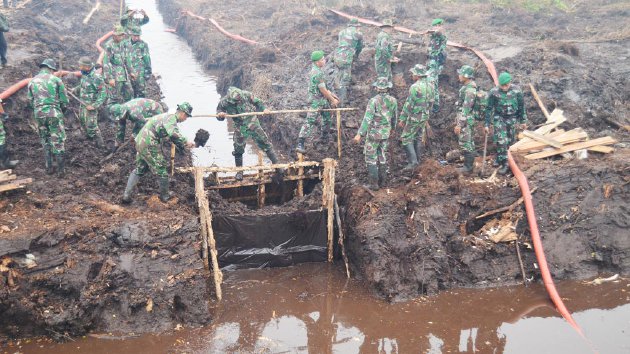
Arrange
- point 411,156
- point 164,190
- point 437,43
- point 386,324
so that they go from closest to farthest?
point 386,324 → point 164,190 → point 411,156 → point 437,43

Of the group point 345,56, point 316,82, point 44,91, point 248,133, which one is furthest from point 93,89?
point 345,56

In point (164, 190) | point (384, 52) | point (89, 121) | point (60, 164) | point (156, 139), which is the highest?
point (384, 52)

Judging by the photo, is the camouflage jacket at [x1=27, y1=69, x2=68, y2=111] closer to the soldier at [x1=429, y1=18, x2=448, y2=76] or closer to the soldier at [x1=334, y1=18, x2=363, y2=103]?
the soldier at [x1=334, y1=18, x2=363, y2=103]

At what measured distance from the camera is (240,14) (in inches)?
868

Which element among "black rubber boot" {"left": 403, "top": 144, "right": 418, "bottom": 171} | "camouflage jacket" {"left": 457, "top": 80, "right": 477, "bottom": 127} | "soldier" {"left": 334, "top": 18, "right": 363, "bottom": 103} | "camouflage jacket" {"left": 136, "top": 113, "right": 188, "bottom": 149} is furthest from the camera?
"soldier" {"left": 334, "top": 18, "right": 363, "bottom": 103}

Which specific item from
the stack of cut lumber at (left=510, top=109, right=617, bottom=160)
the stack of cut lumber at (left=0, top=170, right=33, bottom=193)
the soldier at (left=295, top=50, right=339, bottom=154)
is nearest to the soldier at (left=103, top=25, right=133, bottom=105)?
the stack of cut lumber at (left=0, top=170, right=33, bottom=193)

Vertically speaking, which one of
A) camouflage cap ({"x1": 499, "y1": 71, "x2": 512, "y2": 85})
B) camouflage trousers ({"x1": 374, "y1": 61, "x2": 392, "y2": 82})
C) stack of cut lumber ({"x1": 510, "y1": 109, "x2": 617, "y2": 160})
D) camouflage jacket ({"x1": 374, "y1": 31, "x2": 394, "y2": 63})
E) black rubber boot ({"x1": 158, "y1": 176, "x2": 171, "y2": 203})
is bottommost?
black rubber boot ({"x1": 158, "y1": 176, "x2": 171, "y2": 203})

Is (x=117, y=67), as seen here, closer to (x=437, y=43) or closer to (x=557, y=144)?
(x=437, y=43)

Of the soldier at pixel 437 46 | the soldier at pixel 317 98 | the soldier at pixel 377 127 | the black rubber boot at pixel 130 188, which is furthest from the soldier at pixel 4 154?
the soldier at pixel 437 46

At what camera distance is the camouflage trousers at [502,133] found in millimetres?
8266

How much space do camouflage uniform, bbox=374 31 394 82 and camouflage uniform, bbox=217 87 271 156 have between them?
9.85 ft

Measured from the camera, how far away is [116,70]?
10.9 meters

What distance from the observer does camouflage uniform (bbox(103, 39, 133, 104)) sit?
421 inches

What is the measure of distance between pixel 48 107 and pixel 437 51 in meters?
7.57
